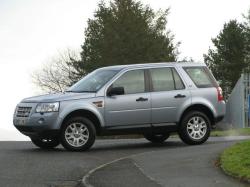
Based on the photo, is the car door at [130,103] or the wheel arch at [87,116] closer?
the wheel arch at [87,116]

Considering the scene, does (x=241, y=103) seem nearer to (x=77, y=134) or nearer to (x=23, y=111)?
(x=77, y=134)

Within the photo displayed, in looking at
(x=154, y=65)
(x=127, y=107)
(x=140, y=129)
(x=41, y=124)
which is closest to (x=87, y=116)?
(x=127, y=107)

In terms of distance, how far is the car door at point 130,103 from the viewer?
640 inches

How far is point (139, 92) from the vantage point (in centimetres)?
1656

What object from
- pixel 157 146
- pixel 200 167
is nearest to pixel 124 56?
pixel 157 146

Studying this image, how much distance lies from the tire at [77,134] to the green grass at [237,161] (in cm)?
344

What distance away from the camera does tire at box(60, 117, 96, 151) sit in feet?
52.1

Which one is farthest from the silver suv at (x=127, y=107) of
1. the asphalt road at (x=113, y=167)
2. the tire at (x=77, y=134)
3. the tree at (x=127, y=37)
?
the tree at (x=127, y=37)

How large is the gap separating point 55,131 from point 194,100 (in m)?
3.49

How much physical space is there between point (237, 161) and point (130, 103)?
4902 millimetres

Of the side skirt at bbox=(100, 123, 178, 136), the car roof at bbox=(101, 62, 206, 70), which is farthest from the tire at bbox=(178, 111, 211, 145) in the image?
the car roof at bbox=(101, 62, 206, 70)

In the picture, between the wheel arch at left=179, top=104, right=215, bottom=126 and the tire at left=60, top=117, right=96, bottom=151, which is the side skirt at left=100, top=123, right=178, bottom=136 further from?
the tire at left=60, top=117, right=96, bottom=151

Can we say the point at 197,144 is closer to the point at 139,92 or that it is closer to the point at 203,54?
the point at 139,92

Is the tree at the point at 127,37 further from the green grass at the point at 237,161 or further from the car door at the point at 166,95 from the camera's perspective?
the green grass at the point at 237,161
